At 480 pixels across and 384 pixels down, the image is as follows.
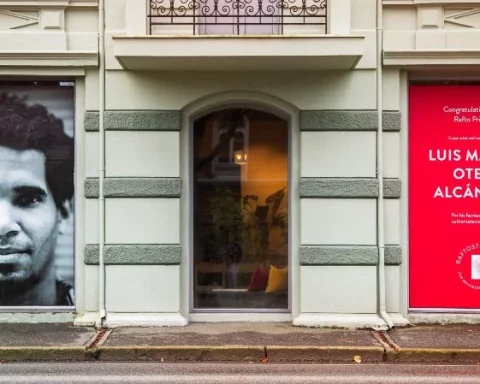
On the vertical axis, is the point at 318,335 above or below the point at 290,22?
below

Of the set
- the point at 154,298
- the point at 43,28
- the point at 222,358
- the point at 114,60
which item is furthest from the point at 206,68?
the point at 222,358

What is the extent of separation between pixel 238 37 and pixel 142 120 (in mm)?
1875

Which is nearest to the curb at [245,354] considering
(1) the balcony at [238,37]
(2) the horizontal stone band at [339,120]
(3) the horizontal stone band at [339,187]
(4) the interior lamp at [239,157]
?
(3) the horizontal stone band at [339,187]

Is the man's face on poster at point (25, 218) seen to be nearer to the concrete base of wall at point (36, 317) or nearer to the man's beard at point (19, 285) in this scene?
the man's beard at point (19, 285)

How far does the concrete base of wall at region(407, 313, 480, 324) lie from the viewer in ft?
30.0

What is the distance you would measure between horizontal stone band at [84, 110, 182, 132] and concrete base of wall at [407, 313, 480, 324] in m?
4.41

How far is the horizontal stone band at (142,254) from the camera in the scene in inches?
355

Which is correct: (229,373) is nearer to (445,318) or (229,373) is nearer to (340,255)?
(340,255)

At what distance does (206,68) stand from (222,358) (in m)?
3.92

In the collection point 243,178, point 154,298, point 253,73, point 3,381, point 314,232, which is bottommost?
point 3,381

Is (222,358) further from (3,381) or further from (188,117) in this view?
(188,117)

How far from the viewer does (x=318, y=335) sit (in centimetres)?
838

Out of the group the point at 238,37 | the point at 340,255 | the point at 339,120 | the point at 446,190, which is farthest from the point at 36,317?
the point at 446,190

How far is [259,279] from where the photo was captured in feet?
31.2
